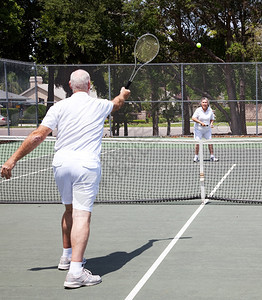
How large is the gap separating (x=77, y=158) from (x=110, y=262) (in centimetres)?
124

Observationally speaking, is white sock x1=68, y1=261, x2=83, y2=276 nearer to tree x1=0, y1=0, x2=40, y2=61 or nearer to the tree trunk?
the tree trunk

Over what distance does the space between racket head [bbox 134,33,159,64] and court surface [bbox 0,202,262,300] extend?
2014 mm

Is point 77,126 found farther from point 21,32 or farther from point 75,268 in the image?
point 21,32

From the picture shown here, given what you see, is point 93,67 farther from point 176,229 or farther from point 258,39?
point 176,229

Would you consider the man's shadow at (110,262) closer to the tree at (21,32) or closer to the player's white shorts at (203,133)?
the player's white shorts at (203,133)

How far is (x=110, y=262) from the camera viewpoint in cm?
509

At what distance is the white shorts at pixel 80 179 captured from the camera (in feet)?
14.1

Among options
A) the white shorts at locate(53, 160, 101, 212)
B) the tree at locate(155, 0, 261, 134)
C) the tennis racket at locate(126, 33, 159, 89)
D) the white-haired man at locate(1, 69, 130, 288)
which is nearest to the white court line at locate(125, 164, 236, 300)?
the white-haired man at locate(1, 69, 130, 288)

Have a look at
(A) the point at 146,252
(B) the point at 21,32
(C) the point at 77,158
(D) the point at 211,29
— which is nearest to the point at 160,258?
(A) the point at 146,252

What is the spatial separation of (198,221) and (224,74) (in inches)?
633

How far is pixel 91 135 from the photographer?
4.39 m

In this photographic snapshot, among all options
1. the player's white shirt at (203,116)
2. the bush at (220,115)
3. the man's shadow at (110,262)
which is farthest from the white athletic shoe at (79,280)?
the bush at (220,115)

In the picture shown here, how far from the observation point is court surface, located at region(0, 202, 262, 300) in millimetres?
4285

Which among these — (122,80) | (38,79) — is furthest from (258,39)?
(38,79)
